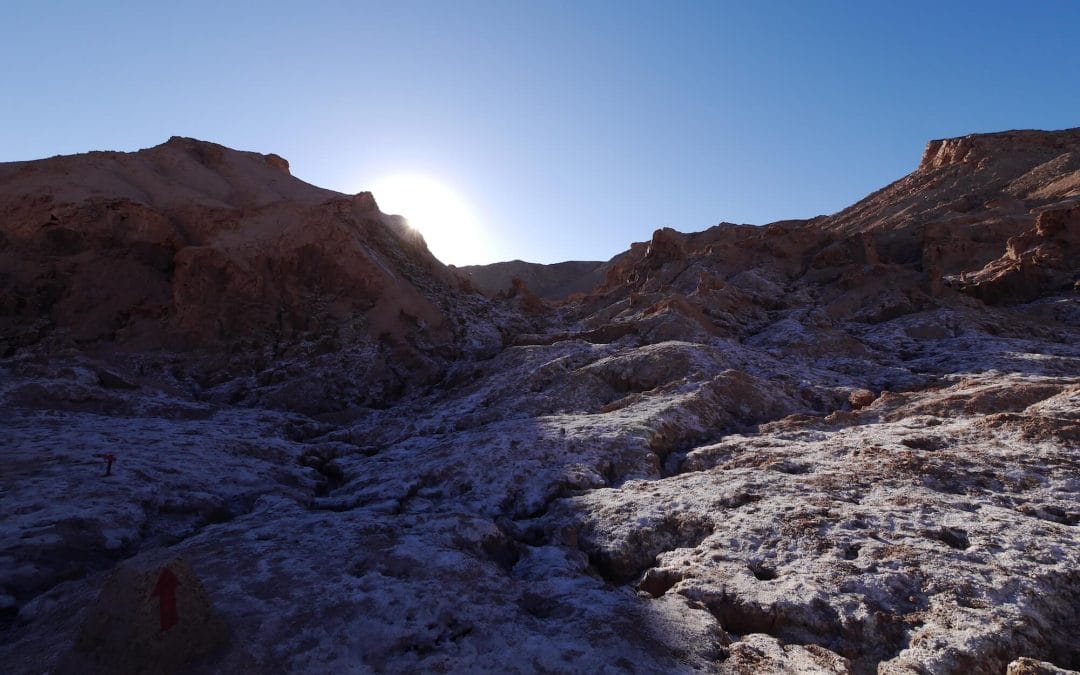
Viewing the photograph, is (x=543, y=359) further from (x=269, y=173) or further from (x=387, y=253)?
(x=269, y=173)

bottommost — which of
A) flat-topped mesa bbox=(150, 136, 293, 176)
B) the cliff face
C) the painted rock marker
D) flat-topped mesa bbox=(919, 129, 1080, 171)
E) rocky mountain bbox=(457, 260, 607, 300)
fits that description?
the painted rock marker

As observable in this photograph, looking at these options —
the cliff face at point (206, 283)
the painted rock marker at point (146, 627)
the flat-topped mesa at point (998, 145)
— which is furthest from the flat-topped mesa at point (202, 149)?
the flat-topped mesa at point (998, 145)

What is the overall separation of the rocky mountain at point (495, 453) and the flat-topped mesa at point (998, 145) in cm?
2356

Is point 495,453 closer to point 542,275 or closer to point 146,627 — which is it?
point 146,627

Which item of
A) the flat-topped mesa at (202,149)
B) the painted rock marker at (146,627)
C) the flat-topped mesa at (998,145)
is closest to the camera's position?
the painted rock marker at (146,627)

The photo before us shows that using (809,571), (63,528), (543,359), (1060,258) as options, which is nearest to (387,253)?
(543,359)

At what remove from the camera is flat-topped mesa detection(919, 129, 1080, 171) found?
1937 inches

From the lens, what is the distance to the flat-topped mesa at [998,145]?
4919 centimetres

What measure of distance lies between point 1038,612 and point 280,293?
25.2 m

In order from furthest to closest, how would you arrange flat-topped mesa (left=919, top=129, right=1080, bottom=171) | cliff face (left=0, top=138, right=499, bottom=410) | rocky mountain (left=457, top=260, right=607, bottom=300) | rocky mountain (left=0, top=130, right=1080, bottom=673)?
rocky mountain (left=457, top=260, right=607, bottom=300) → flat-topped mesa (left=919, top=129, right=1080, bottom=171) → cliff face (left=0, top=138, right=499, bottom=410) → rocky mountain (left=0, top=130, right=1080, bottom=673)

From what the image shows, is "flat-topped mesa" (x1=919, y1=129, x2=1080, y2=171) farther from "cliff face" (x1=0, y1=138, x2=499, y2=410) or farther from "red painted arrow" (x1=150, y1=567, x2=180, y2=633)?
"red painted arrow" (x1=150, y1=567, x2=180, y2=633)

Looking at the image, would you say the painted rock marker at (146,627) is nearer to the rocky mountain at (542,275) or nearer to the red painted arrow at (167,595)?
the red painted arrow at (167,595)

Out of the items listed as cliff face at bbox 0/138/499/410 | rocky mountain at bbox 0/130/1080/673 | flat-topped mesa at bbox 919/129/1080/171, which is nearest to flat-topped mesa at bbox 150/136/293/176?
rocky mountain at bbox 0/130/1080/673

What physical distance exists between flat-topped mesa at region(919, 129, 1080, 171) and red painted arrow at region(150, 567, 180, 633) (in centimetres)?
6065
